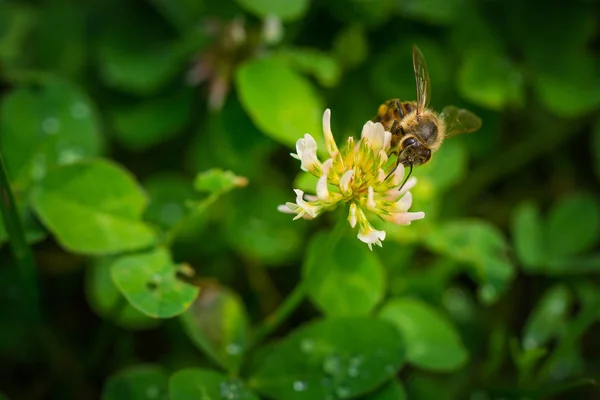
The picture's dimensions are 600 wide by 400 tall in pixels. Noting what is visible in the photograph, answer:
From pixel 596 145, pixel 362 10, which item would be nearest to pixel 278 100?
pixel 362 10

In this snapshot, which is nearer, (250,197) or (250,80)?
(250,80)

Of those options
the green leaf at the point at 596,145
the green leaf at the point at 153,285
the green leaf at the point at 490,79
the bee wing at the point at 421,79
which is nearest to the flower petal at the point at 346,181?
the bee wing at the point at 421,79

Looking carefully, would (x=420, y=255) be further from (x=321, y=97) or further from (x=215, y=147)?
(x=215, y=147)

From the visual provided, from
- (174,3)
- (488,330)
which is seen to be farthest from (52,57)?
(488,330)

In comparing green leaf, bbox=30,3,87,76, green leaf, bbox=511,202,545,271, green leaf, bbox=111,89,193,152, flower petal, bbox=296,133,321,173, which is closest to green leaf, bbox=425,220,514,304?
green leaf, bbox=511,202,545,271

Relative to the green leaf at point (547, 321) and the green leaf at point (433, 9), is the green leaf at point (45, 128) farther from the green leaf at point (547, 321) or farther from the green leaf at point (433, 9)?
the green leaf at point (547, 321)

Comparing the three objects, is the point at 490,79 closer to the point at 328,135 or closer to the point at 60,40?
the point at 328,135
